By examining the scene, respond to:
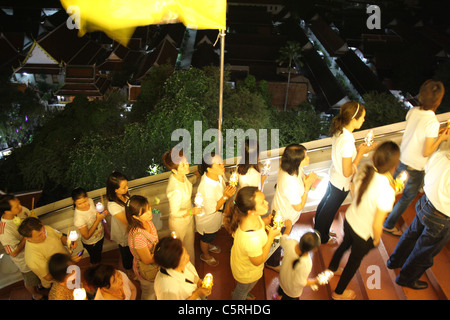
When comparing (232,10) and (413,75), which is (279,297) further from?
(232,10)

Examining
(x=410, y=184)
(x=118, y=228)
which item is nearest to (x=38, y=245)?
(x=118, y=228)

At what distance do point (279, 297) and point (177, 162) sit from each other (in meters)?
1.65

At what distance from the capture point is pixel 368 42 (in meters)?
32.5

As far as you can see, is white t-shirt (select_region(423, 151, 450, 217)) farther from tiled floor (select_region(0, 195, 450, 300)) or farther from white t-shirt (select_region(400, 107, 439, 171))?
tiled floor (select_region(0, 195, 450, 300))

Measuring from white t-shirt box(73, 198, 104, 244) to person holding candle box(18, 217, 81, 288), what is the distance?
0.25m

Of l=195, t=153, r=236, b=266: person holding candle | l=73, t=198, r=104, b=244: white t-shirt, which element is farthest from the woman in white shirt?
l=73, t=198, r=104, b=244: white t-shirt

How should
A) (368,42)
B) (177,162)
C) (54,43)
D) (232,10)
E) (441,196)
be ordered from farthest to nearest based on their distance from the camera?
1. (232,10)
2. (368,42)
3. (54,43)
4. (177,162)
5. (441,196)

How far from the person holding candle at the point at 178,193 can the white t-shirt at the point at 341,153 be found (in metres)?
1.38

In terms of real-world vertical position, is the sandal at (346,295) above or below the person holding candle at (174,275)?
below

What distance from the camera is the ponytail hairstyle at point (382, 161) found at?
242 cm

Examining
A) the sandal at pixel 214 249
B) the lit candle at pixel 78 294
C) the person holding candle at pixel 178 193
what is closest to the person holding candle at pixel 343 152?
the sandal at pixel 214 249

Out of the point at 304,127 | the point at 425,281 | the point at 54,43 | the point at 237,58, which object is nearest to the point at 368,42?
the point at 237,58

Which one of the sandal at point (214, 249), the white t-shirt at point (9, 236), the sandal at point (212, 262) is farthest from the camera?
the sandal at point (214, 249)

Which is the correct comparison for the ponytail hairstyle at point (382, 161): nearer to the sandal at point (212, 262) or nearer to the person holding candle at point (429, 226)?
the person holding candle at point (429, 226)
